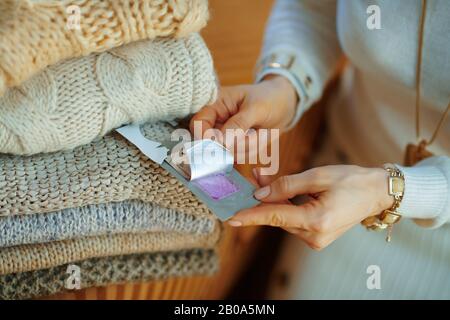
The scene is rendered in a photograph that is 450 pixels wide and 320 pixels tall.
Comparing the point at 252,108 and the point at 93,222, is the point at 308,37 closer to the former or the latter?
the point at 252,108

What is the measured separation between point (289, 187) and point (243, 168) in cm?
18

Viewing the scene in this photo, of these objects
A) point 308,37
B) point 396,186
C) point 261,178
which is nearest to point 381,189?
point 396,186

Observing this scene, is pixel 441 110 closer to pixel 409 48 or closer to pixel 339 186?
pixel 409 48

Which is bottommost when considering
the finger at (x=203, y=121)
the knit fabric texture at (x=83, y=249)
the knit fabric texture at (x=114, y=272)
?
the knit fabric texture at (x=114, y=272)

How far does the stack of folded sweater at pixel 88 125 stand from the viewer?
39 centimetres

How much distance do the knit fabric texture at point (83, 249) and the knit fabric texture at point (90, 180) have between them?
0.06m

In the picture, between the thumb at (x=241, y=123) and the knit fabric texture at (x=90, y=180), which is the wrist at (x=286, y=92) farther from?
the knit fabric texture at (x=90, y=180)

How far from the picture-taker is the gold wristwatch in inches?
20.7

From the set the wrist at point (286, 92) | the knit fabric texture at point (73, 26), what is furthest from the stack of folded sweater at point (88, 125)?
the wrist at point (286, 92)

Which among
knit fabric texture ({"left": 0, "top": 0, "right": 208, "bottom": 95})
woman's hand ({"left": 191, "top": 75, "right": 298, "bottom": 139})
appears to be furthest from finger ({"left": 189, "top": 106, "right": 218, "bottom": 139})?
knit fabric texture ({"left": 0, "top": 0, "right": 208, "bottom": 95})

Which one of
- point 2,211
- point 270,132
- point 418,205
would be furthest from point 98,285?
point 418,205

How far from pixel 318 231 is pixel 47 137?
27 centimetres

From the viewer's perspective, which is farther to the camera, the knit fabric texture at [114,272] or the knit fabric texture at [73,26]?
the knit fabric texture at [114,272]

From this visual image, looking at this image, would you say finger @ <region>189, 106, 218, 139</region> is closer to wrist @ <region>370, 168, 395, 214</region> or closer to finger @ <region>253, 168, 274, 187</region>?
finger @ <region>253, 168, 274, 187</region>
